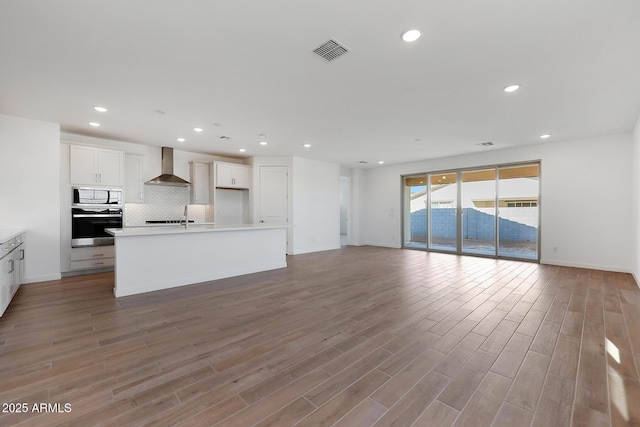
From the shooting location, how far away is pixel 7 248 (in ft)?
10.1

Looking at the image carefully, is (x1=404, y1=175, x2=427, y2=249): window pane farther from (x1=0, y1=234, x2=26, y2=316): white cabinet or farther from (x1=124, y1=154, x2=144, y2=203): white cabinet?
(x1=0, y1=234, x2=26, y2=316): white cabinet

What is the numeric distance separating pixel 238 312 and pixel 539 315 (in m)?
3.39

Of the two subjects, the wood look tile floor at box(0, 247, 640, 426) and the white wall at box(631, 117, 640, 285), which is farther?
the white wall at box(631, 117, 640, 285)

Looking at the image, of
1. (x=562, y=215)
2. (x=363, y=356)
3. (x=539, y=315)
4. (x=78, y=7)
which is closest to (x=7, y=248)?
(x=78, y=7)

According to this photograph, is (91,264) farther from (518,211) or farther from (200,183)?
(518,211)

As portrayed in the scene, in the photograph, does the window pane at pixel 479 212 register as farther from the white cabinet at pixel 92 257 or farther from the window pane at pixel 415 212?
the white cabinet at pixel 92 257

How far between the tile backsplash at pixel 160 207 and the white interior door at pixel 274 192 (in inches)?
67.3

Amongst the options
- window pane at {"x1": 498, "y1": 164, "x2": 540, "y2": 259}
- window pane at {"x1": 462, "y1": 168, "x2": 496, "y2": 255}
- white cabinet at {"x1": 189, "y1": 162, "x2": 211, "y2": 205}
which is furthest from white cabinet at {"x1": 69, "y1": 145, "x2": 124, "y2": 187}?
window pane at {"x1": 498, "y1": 164, "x2": 540, "y2": 259}

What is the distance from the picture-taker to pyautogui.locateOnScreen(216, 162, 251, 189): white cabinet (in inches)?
265

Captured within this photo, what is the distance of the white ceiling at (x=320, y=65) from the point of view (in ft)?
6.60

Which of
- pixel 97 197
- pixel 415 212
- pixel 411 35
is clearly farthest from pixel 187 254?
pixel 415 212

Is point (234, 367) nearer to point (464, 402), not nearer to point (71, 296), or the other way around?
point (464, 402)

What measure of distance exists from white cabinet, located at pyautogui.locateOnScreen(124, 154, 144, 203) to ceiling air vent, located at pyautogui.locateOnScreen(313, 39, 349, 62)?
5125 mm

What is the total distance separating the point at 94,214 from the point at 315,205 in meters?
5.09
